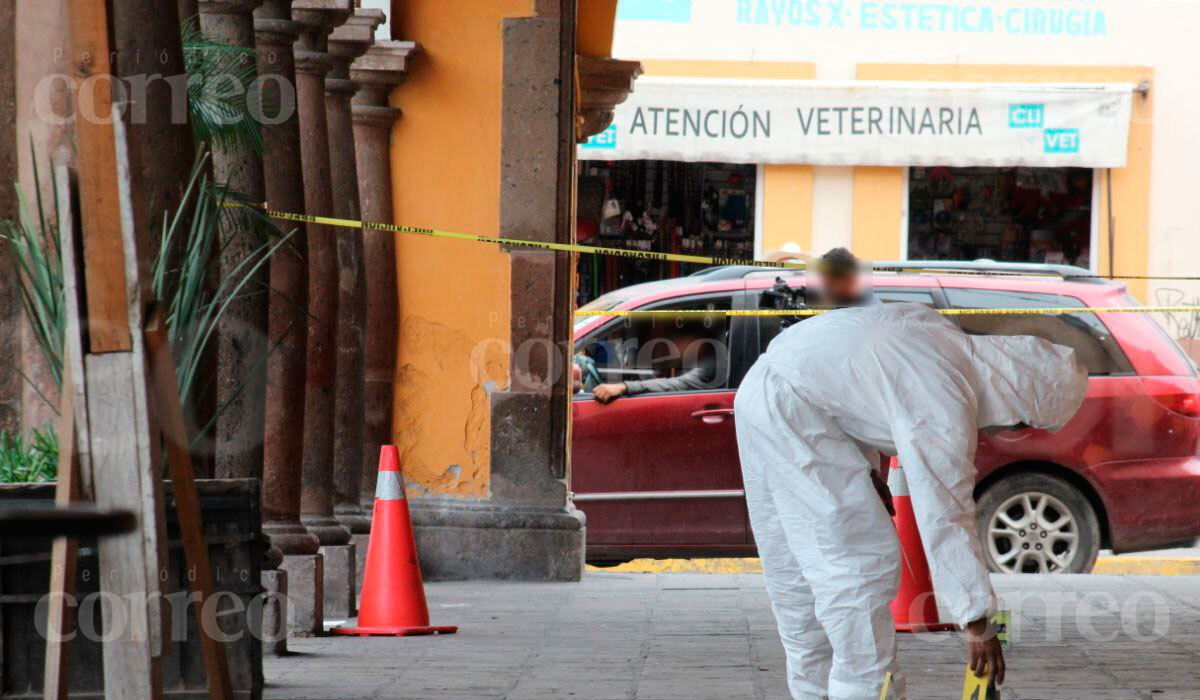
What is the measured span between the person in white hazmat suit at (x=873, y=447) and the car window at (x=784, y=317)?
5877 millimetres

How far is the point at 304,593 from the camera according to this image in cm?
650

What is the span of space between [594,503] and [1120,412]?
9.53 ft

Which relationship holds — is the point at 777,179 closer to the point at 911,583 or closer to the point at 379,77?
the point at 379,77

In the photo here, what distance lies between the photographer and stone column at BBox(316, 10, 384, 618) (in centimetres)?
830

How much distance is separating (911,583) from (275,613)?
2.59 metres

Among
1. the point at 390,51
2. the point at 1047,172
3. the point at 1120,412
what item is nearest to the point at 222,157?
the point at 390,51

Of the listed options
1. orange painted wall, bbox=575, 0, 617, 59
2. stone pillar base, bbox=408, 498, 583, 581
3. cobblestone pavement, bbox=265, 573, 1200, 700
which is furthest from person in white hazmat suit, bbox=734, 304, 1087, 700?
orange painted wall, bbox=575, 0, 617, 59

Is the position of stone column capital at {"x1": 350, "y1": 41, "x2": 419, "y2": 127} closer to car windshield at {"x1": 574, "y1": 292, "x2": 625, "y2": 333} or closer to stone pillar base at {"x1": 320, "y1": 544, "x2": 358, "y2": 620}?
car windshield at {"x1": 574, "y1": 292, "x2": 625, "y2": 333}

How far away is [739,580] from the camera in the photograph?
936 centimetres

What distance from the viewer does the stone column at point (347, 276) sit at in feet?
27.2

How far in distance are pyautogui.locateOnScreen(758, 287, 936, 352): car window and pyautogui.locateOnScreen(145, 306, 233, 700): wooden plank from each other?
6.73 meters

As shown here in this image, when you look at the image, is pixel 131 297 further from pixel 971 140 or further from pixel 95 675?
pixel 971 140

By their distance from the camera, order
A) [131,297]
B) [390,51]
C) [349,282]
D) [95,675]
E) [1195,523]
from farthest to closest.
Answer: [1195,523] → [390,51] → [349,282] → [95,675] → [131,297]

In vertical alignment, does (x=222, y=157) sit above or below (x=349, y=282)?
above
